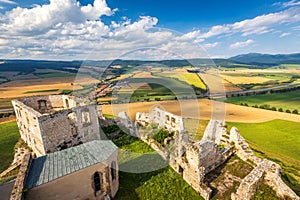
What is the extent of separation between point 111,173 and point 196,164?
6305 mm

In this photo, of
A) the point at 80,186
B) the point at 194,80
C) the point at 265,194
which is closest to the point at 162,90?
the point at 194,80

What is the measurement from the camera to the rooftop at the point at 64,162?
10766mm

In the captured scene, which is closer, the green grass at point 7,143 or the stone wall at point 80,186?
the stone wall at point 80,186

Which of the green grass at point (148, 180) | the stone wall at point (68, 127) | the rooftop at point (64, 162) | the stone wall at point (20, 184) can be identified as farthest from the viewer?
the stone wall at point (68, 127)

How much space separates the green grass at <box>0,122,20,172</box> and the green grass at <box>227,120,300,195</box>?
28877mm

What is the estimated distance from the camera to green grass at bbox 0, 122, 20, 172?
21.7 m

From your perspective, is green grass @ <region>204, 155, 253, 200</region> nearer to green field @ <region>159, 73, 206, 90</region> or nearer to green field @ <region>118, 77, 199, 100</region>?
green field @ <region>118, 77, 199, 100</region>

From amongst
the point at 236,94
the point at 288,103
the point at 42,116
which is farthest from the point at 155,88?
the point at 42,116

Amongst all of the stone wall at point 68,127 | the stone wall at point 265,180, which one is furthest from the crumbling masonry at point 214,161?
the stone wall at point 68,127

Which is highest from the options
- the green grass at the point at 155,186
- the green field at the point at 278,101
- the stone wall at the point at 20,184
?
the stone wall at the point at 20,184

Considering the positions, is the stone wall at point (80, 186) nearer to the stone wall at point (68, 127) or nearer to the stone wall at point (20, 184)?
the stone wall at point (20, 184)

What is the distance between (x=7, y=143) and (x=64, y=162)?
21.0m

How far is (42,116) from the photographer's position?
17.1 metres

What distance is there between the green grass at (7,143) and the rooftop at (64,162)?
12.4 m
